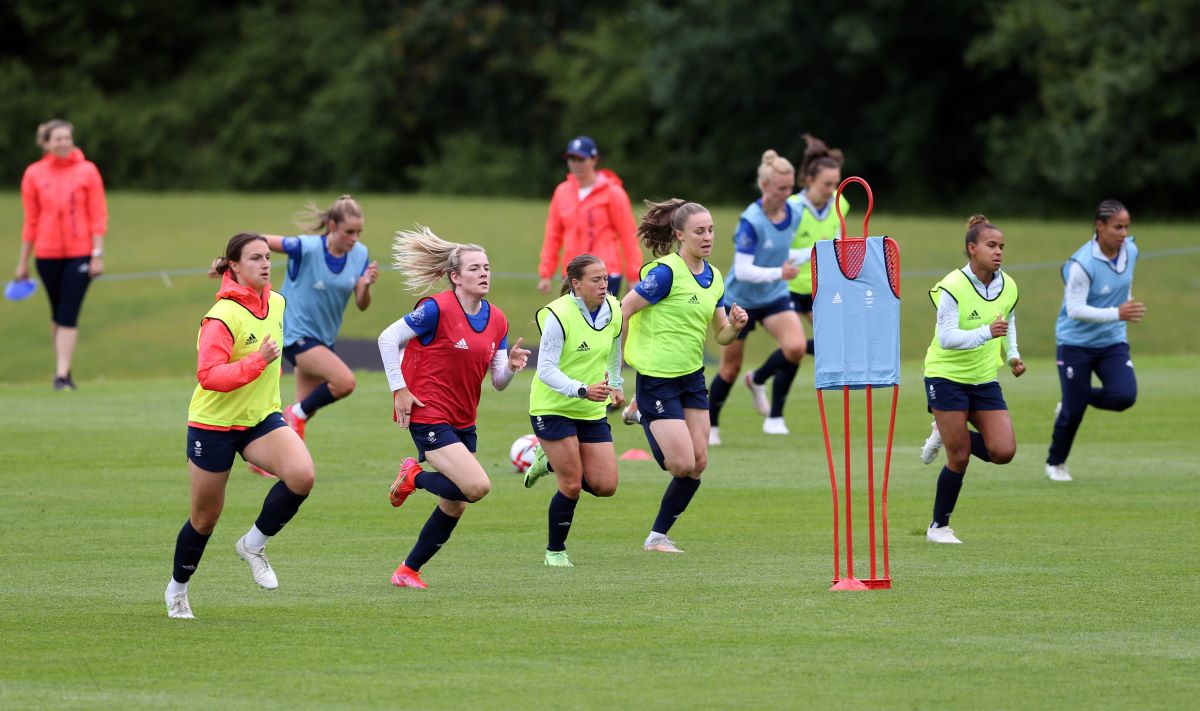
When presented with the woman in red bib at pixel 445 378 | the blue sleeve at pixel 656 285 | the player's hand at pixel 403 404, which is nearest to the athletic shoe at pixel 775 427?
the blue sleeve at pixel 656 285

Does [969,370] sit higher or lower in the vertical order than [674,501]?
higher

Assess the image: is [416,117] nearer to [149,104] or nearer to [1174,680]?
[149,104]

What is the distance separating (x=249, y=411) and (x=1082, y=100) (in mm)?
33708

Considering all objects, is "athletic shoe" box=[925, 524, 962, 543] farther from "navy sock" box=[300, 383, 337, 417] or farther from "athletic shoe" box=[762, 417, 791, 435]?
"athletic shoe" box=[762, 417, 791, 435]

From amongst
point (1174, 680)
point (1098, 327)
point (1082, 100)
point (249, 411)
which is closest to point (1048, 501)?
point (1098, 327)

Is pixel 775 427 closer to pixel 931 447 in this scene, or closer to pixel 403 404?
pixel 931 447

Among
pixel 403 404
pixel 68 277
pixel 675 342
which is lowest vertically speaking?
pixel 68 277

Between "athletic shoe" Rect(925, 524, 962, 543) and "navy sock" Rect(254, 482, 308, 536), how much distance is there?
12.7ft

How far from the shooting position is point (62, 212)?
1706 centimetres

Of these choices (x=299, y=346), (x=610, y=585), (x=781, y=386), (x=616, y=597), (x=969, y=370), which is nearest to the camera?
(x=616, y=597)

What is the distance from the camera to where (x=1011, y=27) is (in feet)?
132

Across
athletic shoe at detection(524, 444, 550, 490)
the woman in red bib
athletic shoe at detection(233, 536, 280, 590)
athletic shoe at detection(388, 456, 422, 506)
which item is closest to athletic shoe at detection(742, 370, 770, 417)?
athletic shoe at detection(524, 444, 550, 490)

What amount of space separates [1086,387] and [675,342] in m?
4.00

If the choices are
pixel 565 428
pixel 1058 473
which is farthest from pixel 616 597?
pixel 1058 473
